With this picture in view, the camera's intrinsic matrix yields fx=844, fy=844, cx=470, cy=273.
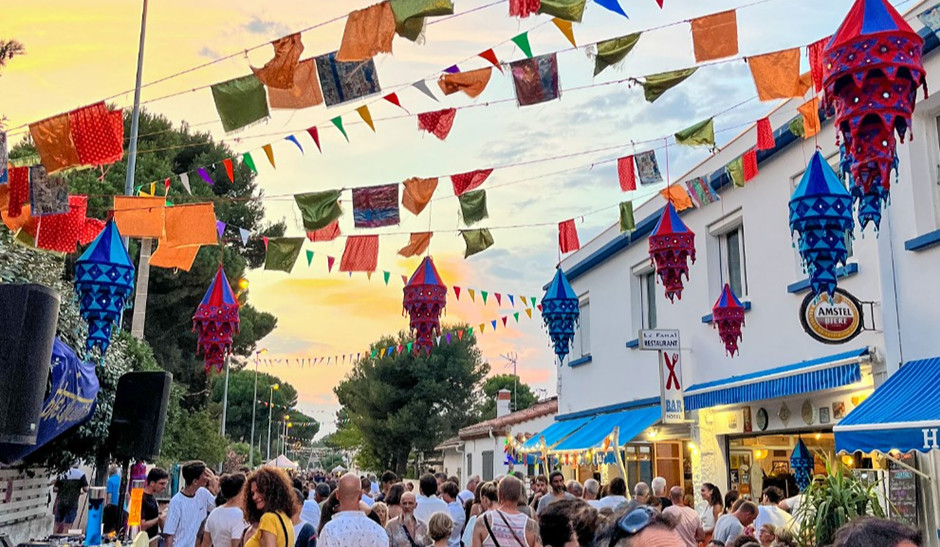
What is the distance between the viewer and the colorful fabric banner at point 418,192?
10789 mm

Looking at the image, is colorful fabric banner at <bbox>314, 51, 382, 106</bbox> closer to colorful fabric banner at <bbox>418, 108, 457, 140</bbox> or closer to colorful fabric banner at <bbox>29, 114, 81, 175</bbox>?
colorful fabric banner at <bbox>418, 108, 457, 140</bbox>

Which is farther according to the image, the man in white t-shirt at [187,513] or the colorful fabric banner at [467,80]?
the colorful fabric banner at [467,80]

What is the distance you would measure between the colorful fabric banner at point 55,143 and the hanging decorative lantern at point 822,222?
7.11 meters

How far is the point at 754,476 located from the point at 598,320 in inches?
255

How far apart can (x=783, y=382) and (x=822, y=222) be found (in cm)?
494

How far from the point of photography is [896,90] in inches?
217

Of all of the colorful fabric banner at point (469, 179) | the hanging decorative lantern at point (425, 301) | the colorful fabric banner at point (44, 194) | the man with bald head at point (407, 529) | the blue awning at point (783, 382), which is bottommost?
the man with bald head at point (407, 529)

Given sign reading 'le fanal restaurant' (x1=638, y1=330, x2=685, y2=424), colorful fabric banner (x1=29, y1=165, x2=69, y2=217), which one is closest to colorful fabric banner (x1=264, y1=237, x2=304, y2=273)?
colorful fabric banner (x1=29, y1=165, x2=69, y2=217)

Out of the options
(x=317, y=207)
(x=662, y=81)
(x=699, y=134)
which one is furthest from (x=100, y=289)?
(x=699, y=134)

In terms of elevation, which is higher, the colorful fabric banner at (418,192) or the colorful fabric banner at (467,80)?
the colorful fabric banner at (467,80)

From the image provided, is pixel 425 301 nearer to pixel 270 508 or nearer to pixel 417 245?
pixel 417 245

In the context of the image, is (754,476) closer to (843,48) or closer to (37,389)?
(843,48)

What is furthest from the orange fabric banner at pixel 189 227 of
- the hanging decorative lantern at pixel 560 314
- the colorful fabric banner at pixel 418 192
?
the hanging decorative lantern at pixel 560 314

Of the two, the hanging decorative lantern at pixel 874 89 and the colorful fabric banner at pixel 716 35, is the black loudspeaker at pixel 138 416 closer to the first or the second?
the colorful fabric banner at pixel 716 35
